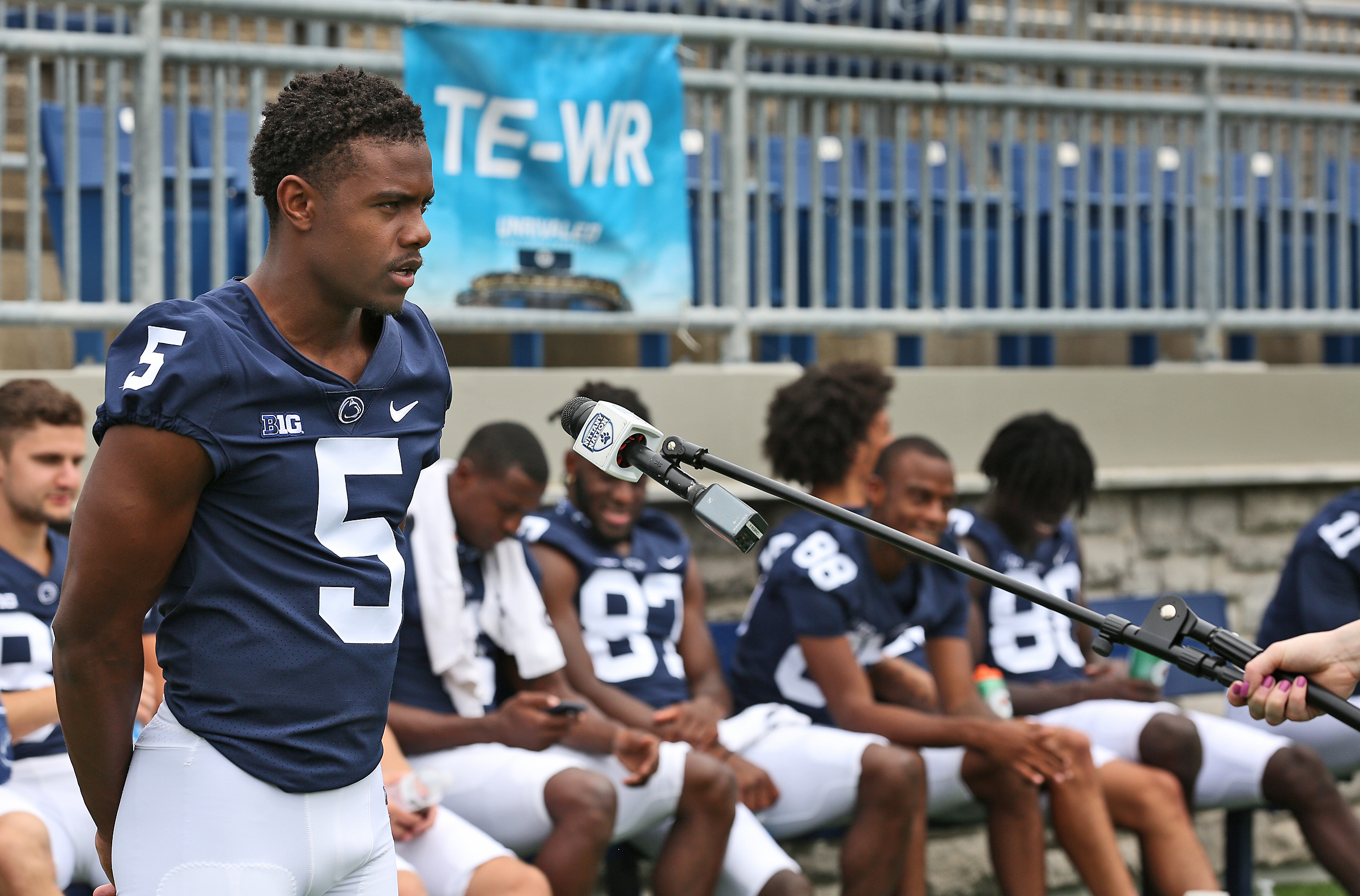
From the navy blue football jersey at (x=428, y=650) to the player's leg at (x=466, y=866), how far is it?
0.49 m

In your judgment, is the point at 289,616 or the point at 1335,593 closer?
the point at 289,616

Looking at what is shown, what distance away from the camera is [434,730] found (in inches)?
158

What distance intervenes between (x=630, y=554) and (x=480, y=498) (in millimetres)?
647

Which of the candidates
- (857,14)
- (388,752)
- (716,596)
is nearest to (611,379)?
(716,596)

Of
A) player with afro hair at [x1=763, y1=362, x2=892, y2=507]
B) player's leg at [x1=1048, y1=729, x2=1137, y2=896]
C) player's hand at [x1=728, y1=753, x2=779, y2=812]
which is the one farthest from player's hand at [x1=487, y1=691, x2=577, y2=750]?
player's leg at [x1=1048, y1=729, x2=1137, y2=896]

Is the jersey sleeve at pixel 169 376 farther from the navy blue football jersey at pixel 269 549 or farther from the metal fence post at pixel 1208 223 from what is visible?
the metal fence post at pixel 1208 223

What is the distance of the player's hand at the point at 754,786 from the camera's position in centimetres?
429

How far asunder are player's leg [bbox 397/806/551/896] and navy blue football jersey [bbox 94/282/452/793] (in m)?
1.65

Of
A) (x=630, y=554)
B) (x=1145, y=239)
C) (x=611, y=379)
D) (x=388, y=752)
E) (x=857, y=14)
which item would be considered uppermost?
(x=857, y=14)

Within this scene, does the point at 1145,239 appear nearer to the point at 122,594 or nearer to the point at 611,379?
the point at 611,379

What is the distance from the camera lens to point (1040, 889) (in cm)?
436

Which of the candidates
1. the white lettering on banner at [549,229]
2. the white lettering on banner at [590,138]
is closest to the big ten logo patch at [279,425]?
the white lettering on banner at [549,229]

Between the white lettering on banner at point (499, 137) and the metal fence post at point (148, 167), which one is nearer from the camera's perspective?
the metal fence post at point (148, 167)

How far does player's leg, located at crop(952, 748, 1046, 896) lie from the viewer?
4348mm
